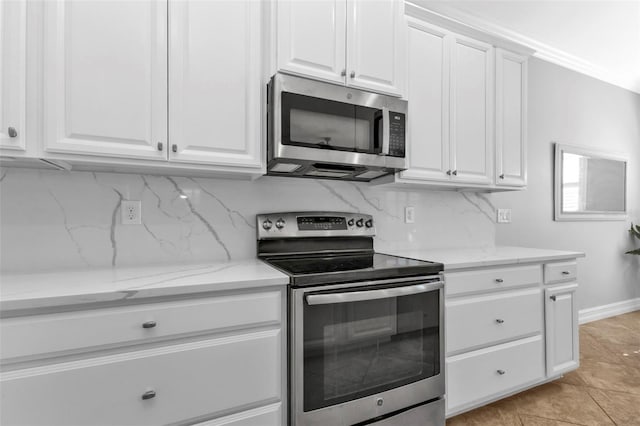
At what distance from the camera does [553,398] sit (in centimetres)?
224

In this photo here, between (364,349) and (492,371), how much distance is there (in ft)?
3.21

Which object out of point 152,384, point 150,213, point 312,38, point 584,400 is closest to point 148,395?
point 152,384

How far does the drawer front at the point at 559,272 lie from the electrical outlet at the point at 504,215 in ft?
2.30

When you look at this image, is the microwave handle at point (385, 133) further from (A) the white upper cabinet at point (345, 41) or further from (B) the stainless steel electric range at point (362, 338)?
(B) the stainless steel electric range at point (362, 338)

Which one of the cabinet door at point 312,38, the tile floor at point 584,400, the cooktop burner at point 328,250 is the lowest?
the tile floor at point 584,400

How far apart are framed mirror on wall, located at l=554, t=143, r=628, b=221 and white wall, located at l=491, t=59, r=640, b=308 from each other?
0.09 metres

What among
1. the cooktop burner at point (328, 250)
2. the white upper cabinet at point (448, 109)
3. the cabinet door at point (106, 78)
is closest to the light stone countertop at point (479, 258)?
the cooktop burner at point (328, 250)

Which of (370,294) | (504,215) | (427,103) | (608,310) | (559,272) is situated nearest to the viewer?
(370,294)

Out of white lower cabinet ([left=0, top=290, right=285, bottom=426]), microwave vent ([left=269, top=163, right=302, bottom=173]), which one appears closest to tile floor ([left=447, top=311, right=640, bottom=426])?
white lower cabinet ([left=0, top=290, right=285, bottom=426])

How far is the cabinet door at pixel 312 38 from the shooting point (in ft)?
5.67

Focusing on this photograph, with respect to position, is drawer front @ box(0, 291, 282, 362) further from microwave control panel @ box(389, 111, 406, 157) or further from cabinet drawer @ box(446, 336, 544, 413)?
cabinet drawer @ box(446, 336, 544, 413)

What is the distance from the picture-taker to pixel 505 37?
3096 millimetres

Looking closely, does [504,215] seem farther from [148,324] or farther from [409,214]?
[148,324]

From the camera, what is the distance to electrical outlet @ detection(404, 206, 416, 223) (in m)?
2.48
